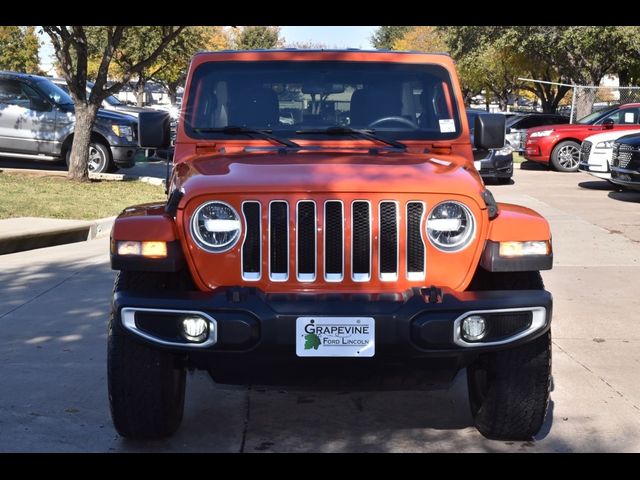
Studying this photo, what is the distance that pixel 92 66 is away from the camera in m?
47.5

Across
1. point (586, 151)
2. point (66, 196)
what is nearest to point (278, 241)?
point (66, 196)

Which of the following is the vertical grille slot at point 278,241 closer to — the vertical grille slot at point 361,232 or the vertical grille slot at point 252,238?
the vertical grille slot at point 252,238

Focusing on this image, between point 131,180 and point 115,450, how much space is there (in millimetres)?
13079

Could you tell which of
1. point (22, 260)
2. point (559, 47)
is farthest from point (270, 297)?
point (559, 47)

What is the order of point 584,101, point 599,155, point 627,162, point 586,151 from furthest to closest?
1. point 584,101
2. point 586,151
3. point 599,155
4. point 627,162

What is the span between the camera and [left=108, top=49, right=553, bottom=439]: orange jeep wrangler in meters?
3.92

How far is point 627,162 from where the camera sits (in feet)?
52.2

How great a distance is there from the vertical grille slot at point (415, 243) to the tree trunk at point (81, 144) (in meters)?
12.7

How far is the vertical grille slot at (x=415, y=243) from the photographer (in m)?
4.17

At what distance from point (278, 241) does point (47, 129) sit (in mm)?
14178

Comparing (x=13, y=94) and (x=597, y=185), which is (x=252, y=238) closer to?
(x=13, y=94)

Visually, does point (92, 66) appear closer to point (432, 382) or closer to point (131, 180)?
point (131, 180)

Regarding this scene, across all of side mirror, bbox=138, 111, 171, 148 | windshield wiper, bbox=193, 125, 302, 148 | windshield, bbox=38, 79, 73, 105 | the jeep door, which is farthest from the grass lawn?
windshield wiper, bbox=193, 125, 302, 148

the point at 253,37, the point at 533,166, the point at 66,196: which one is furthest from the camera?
the point at 253,37
